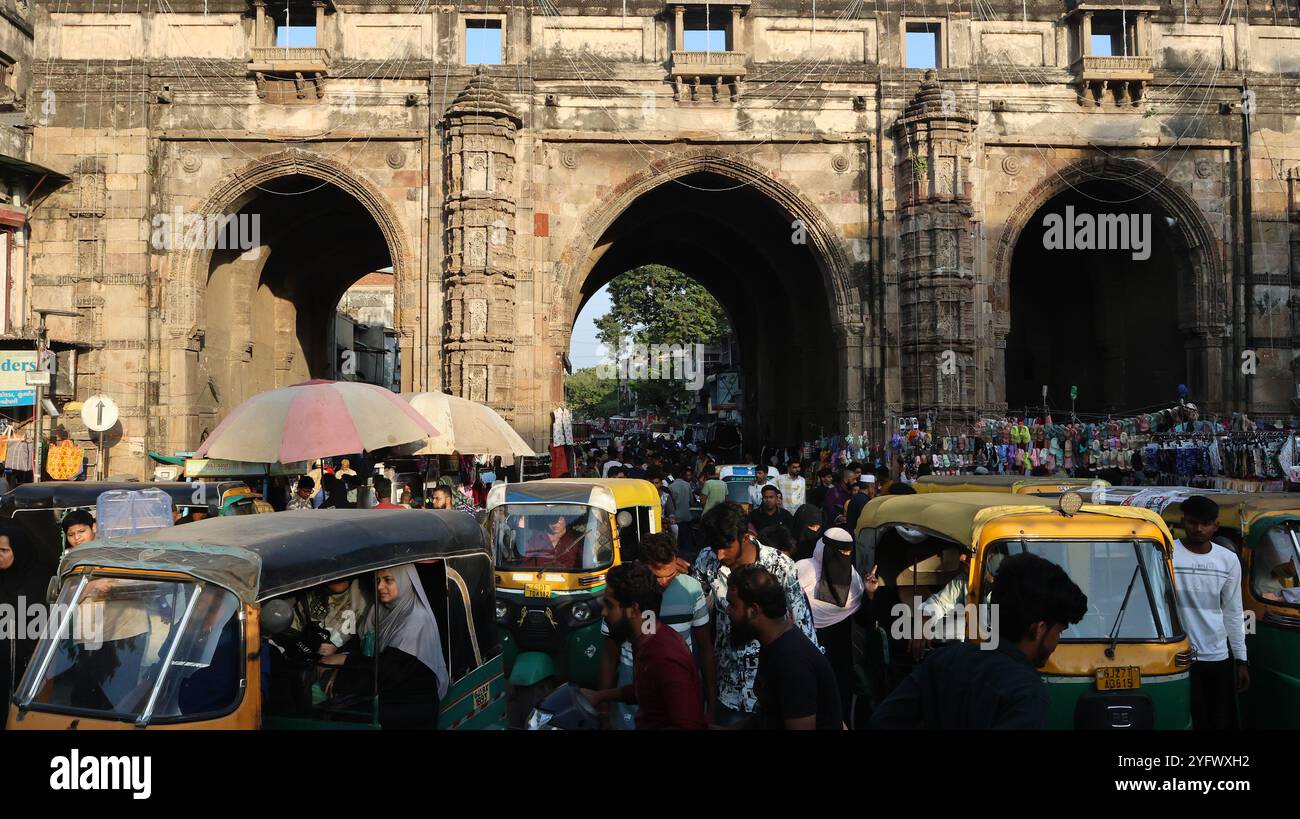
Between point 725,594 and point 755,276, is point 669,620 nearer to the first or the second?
point 725,594

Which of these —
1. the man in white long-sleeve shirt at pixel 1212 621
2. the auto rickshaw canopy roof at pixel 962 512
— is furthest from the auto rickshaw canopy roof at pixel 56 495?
the man in white long-sleeve shirt at pixel 1212 621

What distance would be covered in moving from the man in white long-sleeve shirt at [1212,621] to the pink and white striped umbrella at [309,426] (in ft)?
19.5

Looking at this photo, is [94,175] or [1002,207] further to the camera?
[1002,207]

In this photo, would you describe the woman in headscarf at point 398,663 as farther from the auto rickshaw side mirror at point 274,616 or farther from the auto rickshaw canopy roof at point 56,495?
the auto rickshaw canopy roof at point 56,495

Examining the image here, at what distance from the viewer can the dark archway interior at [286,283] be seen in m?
21.5

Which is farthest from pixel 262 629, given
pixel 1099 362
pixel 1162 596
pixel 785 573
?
pixel 1099 362

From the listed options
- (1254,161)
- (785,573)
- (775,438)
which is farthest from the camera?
(775,438)

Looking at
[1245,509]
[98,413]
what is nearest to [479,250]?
[98,413]

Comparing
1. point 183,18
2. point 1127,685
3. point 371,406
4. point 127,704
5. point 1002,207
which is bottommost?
point 1127,685

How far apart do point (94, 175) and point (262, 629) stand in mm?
18937

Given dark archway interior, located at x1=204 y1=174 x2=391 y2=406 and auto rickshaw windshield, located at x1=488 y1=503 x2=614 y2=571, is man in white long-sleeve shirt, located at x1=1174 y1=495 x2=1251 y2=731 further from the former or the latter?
dark archway interior, located at x1=204 y1=174 x2=391 y2=406

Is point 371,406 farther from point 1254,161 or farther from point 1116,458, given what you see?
point 1254,161

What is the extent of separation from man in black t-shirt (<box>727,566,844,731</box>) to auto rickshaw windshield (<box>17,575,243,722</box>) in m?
2.08

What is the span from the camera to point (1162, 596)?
5.40 metres
